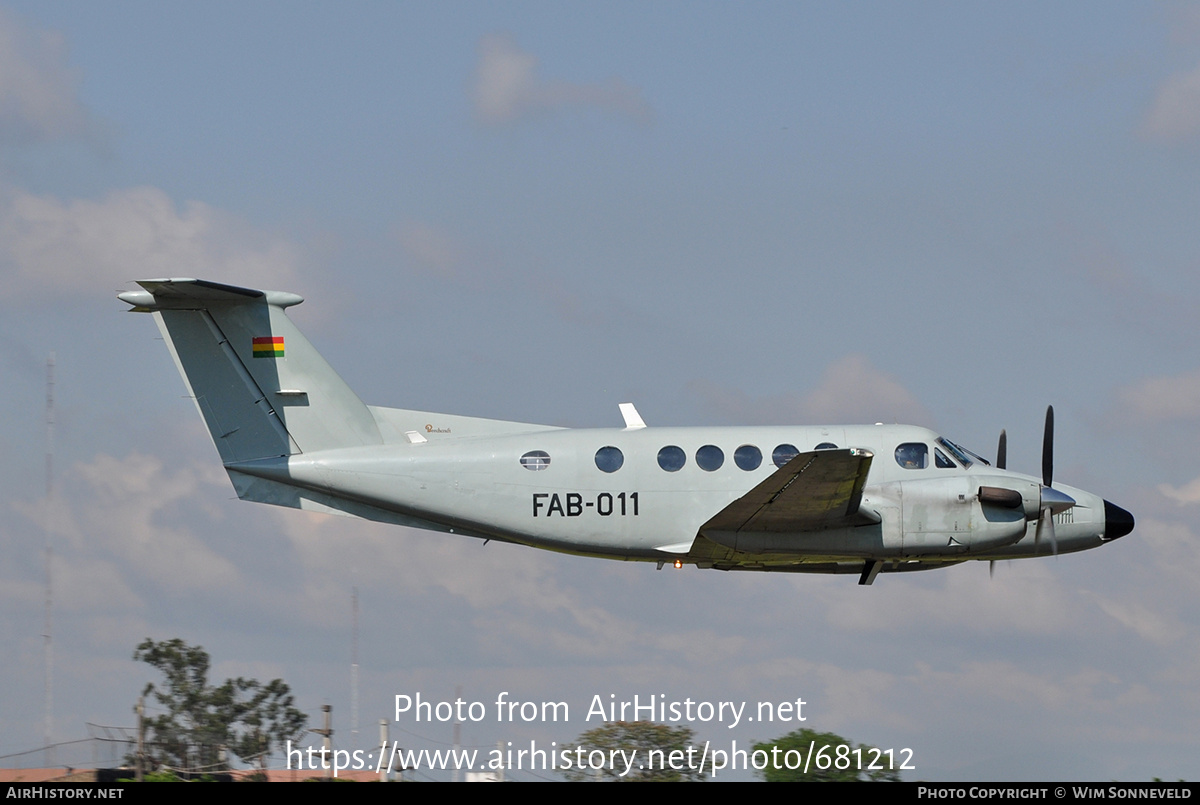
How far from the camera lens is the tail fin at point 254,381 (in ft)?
64.0

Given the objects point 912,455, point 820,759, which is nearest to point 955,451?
point 912,455

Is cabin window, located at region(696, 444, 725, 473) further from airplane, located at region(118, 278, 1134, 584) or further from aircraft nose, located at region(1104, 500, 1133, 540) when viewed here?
aircraft nose, located at region(1104, 500, 1133, 540)

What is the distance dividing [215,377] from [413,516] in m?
3.78

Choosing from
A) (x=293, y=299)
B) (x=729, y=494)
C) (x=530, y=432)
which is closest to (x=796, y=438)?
(x=729, y=494)

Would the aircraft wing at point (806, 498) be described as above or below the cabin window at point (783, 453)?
below

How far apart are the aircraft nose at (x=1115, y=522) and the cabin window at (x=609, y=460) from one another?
7811mm

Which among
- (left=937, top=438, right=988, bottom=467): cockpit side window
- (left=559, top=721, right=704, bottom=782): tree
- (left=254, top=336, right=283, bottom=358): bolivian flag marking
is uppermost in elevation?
(left=254, top=336, right=283, bottom=358): bolivian flag marking

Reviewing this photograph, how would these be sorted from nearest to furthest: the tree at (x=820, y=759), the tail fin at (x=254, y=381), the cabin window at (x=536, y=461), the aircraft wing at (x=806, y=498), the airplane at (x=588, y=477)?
the aircraft wing at (x=806, y=498) < the airplane at (x=588, y=477) < the cabin window at (x=536, y=461) < the tail fin at (x=254, y=381) < the tree at (x=820, y=759)

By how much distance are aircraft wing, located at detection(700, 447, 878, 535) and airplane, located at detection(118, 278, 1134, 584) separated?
0.05 meters

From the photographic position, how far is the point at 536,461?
19125mm

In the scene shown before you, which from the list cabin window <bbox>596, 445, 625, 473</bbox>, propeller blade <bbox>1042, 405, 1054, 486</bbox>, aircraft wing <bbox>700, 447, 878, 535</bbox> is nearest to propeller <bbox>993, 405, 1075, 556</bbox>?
propeller blade <bbox>1042, 405, 1054, 486</bbox>

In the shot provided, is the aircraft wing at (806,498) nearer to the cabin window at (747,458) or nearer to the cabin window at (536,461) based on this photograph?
the cabin window at (747,458)

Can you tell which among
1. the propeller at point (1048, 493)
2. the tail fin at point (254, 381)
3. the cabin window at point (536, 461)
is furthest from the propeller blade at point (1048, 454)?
the tail fin at point (254, 381)

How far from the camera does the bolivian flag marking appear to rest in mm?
19797
